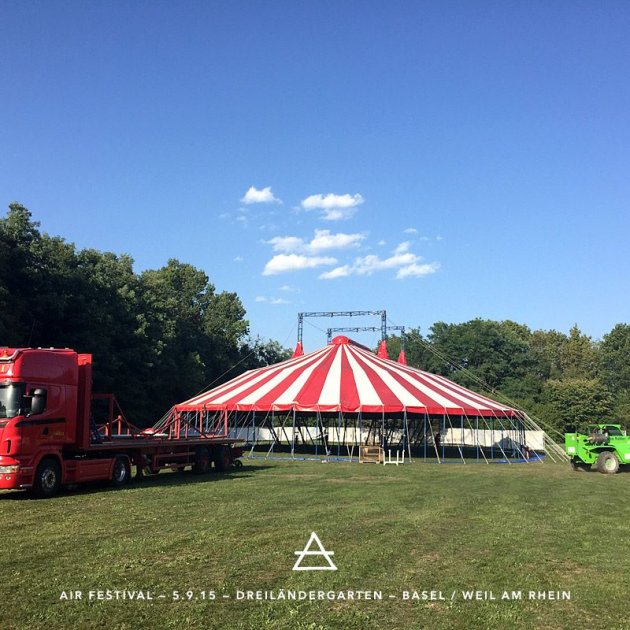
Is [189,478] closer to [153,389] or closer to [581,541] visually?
[581,541]

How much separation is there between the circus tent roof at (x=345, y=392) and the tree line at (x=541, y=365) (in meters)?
25.5

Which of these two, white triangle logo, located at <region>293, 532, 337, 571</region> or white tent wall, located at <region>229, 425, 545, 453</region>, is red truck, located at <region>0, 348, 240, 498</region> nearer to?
white triangle logo, located at <region>293, 532, 337, 571</region>

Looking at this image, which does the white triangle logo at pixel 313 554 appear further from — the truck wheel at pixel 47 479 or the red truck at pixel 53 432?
the truck wheel at pixel 47 479

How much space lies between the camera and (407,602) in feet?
18.7

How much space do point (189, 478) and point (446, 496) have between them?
7505 millimetres

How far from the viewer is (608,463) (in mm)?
21641

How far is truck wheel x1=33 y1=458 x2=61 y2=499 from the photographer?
12484 mm

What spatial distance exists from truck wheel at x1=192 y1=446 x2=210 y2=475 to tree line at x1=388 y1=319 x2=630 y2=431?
37823 millimetres

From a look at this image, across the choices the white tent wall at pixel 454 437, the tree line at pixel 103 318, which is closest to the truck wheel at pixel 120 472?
the tree line at pixel 103 318

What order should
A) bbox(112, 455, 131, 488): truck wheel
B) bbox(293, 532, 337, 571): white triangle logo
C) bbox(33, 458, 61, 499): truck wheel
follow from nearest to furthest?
bbox(293, 532, 337, 571): white triangle logo < bbox(33, 458, 61, 499): truck wheel < bbox(112, 455, 131, 488): truck wheel

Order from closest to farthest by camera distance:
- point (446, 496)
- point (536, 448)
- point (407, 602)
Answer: point (407, 602) < point (446, 496) < point (536, 448)

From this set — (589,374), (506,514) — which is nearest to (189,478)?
(506,514)

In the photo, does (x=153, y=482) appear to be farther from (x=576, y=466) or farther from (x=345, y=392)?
(x=576, y=466)

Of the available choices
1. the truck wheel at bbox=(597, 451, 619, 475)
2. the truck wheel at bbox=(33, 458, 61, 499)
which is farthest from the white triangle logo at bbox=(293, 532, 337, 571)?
the truck wheel at bbox=(597, 451, 619, 475)
